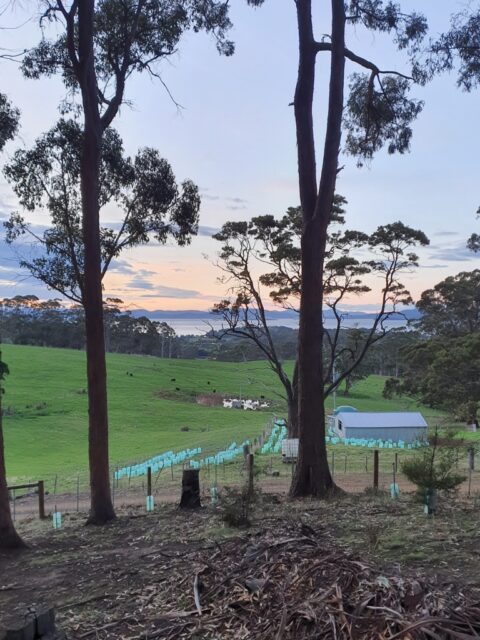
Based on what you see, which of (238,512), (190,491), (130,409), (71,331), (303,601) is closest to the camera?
(303,601)

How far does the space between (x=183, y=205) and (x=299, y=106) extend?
3.51m

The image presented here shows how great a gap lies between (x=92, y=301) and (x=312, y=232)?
4.23 metres

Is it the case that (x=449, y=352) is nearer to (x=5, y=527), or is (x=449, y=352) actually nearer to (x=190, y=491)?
(x=190, y=491)

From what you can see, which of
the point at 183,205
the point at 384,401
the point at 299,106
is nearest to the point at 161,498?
the point at 183,205

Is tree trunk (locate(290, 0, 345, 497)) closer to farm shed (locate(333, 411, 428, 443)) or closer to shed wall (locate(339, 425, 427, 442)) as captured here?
farm shed (locate(333, 411, 428, 443))

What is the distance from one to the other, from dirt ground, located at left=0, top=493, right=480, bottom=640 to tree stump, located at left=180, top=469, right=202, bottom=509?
84 cm

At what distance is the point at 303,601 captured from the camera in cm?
328

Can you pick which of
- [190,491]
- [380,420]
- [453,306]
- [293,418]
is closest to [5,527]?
[190,491]

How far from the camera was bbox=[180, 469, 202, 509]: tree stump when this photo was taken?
915cm

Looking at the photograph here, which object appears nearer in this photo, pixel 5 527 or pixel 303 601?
pixel 303 601

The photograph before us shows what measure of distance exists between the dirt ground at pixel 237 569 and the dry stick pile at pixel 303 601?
0.04 feet

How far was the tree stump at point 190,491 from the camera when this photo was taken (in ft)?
30.0

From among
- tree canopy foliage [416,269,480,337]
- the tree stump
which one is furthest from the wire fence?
tree canopy foliage [416,269,480,337]

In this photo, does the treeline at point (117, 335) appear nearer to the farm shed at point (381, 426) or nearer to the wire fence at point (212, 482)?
the farm shed at point (381, 426)
